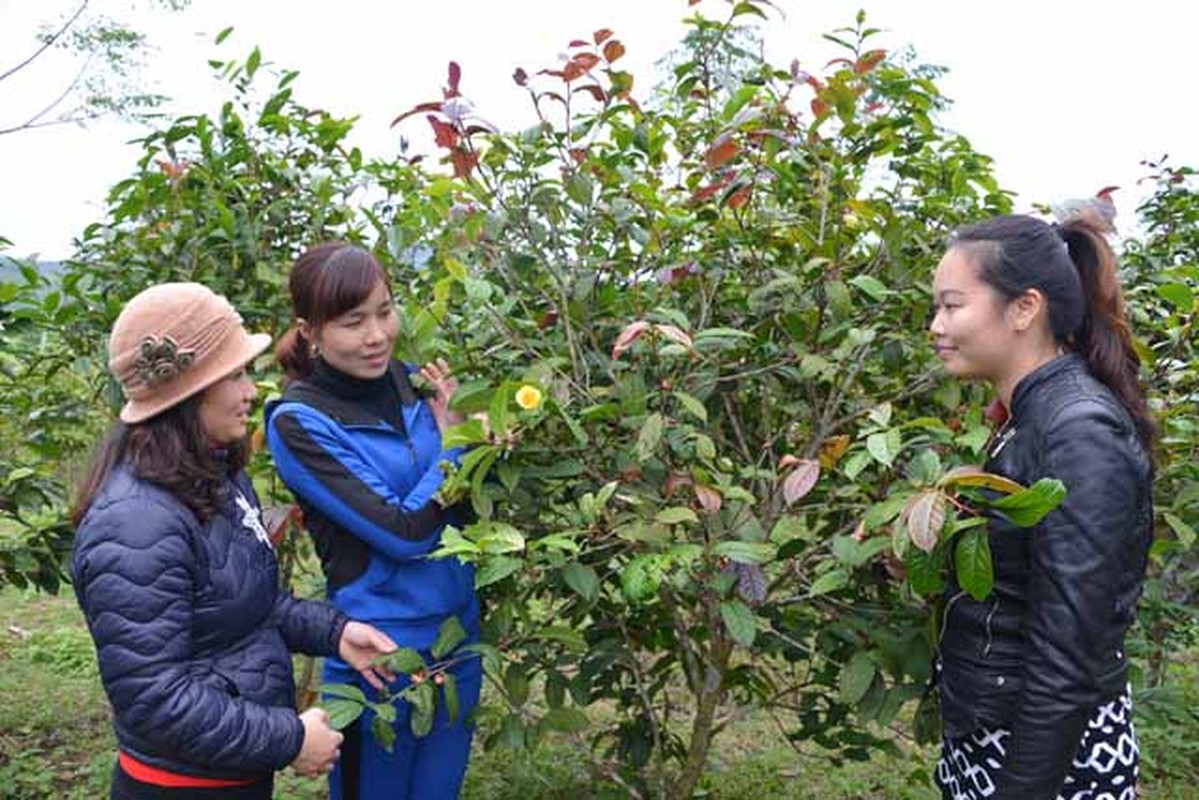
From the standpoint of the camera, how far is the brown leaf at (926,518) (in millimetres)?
1372

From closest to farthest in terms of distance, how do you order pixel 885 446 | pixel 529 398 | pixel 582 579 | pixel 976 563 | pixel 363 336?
1. pixel 976 563
2. pixel 885 446
3. pixel 529 398
4. pixel 582 579
5. pixel 363 336

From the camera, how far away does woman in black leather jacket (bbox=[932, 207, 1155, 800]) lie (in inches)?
56.2

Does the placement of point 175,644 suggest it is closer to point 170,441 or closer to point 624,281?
Answer: point 170,441

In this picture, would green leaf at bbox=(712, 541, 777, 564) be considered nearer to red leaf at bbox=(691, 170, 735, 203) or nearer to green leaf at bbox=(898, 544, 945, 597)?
green leaf at bbox=(898, 544, 945, 597)

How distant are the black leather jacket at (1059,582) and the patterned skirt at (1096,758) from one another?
0.04 meters

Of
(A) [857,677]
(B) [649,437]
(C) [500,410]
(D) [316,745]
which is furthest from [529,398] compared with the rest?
(A) [857,677]

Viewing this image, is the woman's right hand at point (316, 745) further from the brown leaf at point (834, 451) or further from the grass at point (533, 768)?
the grass at point (533, 768)

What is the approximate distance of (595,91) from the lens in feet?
6.85

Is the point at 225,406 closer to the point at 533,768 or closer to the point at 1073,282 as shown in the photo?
the point at 1073,282

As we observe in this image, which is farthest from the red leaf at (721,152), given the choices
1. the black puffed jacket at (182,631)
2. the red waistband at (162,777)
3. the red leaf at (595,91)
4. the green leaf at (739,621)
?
the red waistband at (162,777)

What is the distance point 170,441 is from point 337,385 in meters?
0.41

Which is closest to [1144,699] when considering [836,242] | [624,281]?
[836,242]

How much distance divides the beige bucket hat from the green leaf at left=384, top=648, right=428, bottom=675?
55 centimetres

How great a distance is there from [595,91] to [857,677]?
116 centimetres
